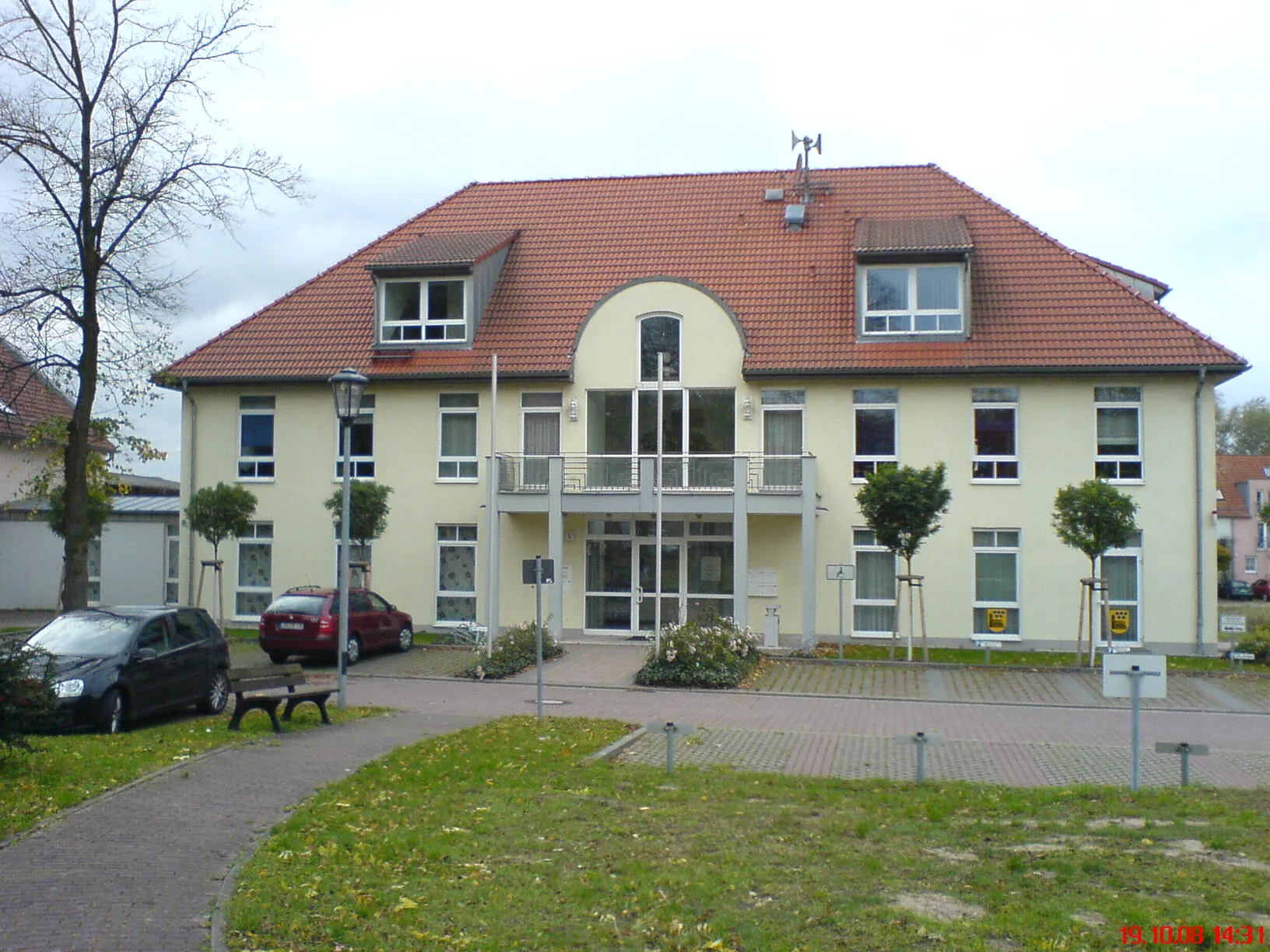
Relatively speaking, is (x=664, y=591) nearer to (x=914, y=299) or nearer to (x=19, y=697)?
(x=914, y=299)

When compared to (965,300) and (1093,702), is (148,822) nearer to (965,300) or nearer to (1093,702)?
(1093,702)

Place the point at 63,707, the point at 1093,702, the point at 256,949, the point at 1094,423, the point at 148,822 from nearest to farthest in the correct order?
→ 1. the point at 256,949
2. the point at 148,822
3. the point at 63,707
4. the point at 1093,702
5. the point at 1094,423

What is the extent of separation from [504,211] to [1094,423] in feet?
A: 52.9

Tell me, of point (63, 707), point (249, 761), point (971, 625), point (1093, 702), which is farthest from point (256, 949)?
point (971, 625)

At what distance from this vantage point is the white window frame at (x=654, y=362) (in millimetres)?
27938

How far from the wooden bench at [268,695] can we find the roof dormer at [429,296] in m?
15.2

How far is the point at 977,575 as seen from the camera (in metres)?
26.7

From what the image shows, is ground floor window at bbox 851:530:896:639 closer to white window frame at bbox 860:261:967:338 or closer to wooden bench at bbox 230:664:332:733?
white window frame at bbox 860:261:967:338

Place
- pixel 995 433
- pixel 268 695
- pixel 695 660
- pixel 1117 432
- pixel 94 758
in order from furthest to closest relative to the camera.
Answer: pixel 995 433 → pixel 1117 432 → pixel 695 660 → pixel 268 695 → pixel 94 758

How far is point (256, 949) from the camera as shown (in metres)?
6.38

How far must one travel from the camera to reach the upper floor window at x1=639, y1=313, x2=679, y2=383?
28000 mm

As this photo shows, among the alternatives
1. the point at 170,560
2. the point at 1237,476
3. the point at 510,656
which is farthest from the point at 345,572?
the point at 1237,476

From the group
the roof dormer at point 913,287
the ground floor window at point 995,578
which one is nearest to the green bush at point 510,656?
the ground floor window at point 995,578

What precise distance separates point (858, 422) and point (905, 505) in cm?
460
